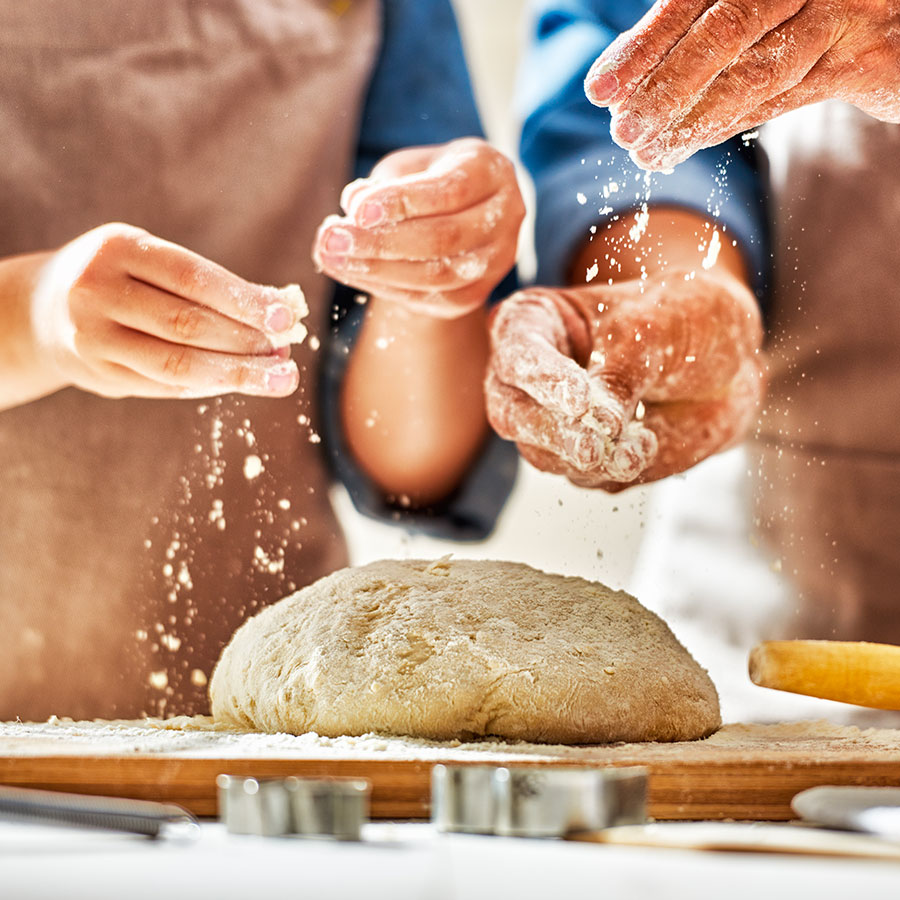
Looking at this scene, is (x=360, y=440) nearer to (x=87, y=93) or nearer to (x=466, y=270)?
(x=466, y=270)

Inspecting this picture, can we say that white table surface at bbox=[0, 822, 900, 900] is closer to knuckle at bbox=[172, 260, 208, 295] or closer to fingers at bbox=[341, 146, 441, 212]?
knuckle at bbox=[172, 260, 208, 295]

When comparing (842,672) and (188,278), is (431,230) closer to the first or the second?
(188,278)

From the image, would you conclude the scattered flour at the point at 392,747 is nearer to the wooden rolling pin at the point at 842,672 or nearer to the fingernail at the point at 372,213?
the wooden rolling pin at the point at 842,672

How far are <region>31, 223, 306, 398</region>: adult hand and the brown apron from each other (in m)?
0.54

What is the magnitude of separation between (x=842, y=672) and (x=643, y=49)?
0.49 m

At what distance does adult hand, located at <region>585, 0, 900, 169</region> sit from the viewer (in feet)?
2.52

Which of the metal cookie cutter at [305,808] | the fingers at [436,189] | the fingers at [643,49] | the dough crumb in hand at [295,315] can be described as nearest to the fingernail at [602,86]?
the fingers at [643,49]

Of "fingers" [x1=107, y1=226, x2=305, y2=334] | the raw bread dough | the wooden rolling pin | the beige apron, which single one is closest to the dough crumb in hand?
"fingers" [x1=107, y1=226, x2=305, y2=334]

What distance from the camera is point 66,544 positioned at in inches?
43.8

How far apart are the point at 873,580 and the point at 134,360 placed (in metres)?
0.81

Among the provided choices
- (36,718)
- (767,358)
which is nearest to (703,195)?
(767,358)

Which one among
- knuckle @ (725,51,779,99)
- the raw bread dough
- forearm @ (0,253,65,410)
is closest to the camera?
the raw bread dough

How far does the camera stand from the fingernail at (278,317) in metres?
0.92

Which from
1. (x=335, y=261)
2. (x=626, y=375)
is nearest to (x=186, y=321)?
(x=335, y=261)
